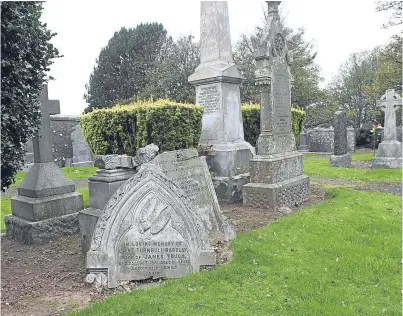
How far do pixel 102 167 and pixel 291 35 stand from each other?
3036 centimetres

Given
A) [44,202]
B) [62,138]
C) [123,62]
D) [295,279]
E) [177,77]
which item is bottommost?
[295,279]

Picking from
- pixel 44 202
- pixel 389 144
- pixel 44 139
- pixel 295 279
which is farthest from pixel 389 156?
pixel 44 202

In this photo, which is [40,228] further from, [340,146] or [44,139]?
[340,146]

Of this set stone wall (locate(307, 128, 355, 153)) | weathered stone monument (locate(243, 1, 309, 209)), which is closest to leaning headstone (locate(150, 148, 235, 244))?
weathered stone monument (locate(243, 1, 309, 209))

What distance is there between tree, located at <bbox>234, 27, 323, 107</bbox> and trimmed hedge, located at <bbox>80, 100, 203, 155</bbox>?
733 inches

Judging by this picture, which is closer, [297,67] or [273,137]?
[273,137]

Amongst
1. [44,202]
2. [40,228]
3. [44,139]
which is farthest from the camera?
[44,139]

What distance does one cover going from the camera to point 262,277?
4.30 metres

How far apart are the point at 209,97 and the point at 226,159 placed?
1.52m

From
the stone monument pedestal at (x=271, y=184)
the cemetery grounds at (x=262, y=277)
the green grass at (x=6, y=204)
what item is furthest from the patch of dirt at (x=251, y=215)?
the green grass at (x=6, y=204)

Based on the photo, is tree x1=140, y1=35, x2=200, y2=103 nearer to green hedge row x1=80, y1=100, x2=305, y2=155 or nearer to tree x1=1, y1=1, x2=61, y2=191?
green hedge row x1=80, y1=100, x2=305, y2=155

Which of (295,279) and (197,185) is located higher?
(197,185)

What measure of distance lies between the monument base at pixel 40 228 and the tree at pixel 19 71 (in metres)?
2.54

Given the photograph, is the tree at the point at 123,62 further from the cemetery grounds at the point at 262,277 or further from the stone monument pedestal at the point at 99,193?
the stone monument pedestal at the point at 99,193
